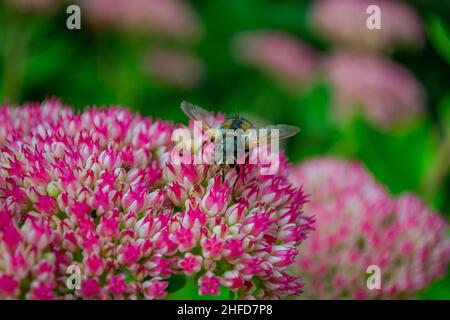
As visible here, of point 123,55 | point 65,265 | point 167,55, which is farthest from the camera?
point 167,55

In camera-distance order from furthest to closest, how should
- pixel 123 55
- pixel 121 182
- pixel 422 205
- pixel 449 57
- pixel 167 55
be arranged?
pixel 167 55, pixel 123 55, pixel 449 57, pixel 422 205, pixel 121 182

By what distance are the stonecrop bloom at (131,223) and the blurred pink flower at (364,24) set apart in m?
1.69

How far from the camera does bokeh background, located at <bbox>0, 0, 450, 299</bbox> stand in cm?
236

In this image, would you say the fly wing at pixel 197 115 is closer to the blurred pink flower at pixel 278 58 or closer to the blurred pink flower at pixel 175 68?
the blurred pink flower at pixel 175 68

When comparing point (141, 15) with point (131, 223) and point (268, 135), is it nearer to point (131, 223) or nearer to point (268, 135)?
point (268, 135)

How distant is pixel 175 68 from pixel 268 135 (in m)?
1.67

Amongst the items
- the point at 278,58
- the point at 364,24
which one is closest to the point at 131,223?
the point at 364,24

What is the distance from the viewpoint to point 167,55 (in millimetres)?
3043

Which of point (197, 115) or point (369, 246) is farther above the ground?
point (197, 115)

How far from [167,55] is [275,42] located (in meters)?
0.56

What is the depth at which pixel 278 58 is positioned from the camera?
3.13m

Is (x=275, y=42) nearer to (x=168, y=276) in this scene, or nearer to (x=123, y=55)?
(x=123, y=55)

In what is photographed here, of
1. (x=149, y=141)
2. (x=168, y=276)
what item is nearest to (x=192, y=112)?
(x=149, y=141)

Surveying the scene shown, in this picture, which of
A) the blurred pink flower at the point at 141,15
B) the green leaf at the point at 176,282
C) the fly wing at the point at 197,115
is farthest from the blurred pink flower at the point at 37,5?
the green leaf at the point at 176,282
